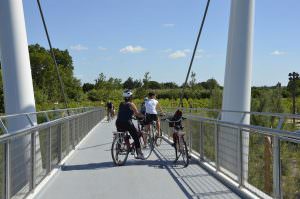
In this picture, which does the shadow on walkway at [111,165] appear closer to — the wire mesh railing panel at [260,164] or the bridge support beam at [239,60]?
the bridge support beam at [239,60]

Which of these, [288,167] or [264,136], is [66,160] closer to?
[264,136]

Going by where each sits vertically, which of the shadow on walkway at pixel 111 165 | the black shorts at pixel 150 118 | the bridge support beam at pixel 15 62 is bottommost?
the shadow on walkway at pixel 111 165

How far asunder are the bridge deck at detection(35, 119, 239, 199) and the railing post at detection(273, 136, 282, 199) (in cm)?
112

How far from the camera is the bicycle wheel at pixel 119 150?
33.1ft

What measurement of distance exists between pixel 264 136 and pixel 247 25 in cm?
615

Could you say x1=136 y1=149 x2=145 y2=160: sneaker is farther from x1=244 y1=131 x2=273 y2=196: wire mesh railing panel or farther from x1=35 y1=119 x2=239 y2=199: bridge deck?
x1=244 y1=131 x2=273 y2=196: wire mesh railing panel

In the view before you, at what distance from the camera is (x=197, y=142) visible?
36.7 feet

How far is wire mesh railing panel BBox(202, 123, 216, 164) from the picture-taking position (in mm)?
9508

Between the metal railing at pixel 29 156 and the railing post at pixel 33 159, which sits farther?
the railing post at pixel 33 159

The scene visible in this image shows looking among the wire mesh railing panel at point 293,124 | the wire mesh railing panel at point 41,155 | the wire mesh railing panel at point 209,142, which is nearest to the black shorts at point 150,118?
the wire mesh railing panel at point 209,142

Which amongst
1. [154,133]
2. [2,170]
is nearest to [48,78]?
[154,133]

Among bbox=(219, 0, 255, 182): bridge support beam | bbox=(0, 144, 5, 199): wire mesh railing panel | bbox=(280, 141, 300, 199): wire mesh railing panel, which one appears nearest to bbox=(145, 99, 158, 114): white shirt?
bbox=(219, 0, 255, 182): bridge support beam

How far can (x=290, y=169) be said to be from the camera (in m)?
5.69

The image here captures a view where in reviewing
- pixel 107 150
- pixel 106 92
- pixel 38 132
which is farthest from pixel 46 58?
pixel 38 132
